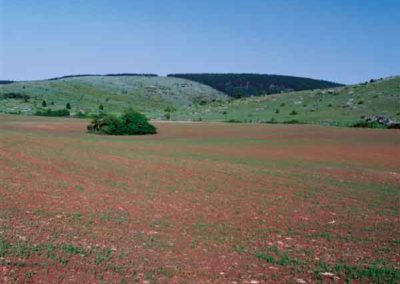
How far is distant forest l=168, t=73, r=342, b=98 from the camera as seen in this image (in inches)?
5807

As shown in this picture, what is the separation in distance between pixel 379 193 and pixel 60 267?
1236 centimetres

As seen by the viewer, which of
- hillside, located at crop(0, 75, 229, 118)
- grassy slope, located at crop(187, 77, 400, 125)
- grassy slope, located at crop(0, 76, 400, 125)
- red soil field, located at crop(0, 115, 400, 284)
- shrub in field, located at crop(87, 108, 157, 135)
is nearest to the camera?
red soil field, located at crop(0, 115, 400, 284)

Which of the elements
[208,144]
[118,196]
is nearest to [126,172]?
[118,196]

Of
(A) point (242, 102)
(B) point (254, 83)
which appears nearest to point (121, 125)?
(A) point (242, 102)

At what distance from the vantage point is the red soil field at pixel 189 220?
7461mm

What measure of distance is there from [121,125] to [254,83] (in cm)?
12077

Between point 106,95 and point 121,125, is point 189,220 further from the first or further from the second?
point 106,95

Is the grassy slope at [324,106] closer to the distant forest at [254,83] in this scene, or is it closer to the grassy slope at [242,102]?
the grassy slope at [242,102]

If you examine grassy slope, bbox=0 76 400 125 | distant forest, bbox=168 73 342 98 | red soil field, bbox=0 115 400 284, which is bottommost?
red soil field, bbox=0 115 400 284

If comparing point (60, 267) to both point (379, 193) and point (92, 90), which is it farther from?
point (92, 90)

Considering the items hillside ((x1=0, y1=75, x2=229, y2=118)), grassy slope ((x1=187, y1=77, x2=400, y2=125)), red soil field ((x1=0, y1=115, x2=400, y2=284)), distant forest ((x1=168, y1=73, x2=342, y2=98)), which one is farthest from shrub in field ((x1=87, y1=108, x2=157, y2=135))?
distant forest ((x1=168, y1=73, x2=342, y2=98))

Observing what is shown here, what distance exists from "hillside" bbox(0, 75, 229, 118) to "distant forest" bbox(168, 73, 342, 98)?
16063mm

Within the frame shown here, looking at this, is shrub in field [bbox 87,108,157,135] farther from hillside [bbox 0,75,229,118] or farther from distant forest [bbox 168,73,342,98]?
distant forest [bbox 168,73,342,98]

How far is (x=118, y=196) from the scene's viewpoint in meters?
13.2
